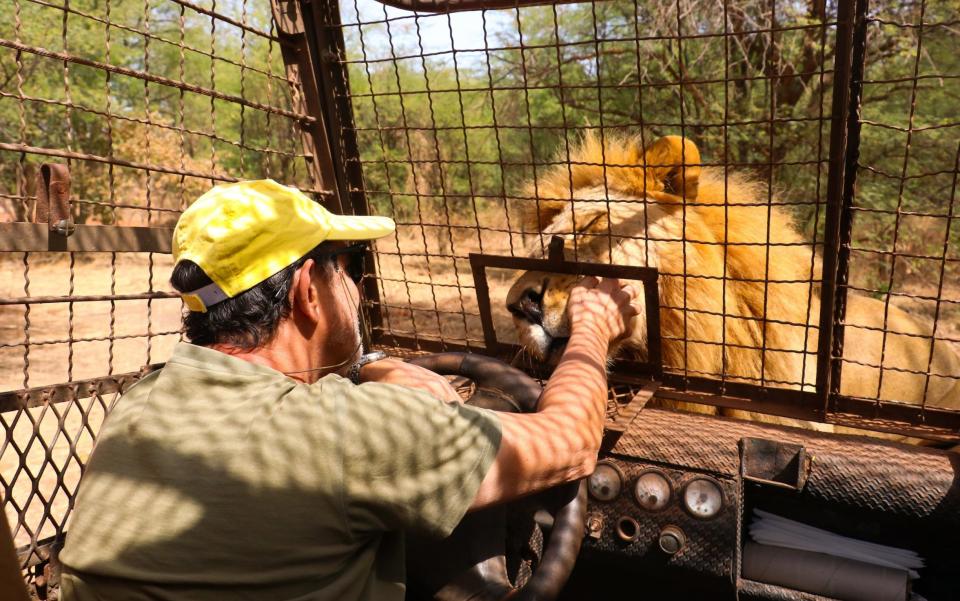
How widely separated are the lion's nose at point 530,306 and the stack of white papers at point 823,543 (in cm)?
98

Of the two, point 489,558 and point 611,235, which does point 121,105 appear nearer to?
point 611,235

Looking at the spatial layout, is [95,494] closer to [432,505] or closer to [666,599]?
[432,505]

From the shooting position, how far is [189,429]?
1.50 metres

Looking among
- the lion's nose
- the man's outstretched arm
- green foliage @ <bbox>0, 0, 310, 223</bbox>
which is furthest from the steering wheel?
green foliage @ <bbox>0, 0, 310, 223</bbox>

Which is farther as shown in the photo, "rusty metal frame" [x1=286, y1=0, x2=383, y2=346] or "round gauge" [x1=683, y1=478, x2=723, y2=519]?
"rusty metal frame" [x1=286, y1=0, x2=383, y2=346]

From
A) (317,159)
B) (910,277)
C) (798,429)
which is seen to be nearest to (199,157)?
(910,277)

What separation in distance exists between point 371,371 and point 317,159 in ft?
4.10

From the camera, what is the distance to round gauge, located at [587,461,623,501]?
230 centimetres

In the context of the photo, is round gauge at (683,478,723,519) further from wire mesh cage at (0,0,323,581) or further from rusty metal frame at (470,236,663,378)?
wire mesh cage at (0,0,323,581)

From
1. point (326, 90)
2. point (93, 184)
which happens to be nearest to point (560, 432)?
point (326, 90)

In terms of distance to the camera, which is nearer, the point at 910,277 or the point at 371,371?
the point at 371,371

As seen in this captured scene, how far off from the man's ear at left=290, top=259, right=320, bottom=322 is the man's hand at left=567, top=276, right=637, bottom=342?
2.91 ft

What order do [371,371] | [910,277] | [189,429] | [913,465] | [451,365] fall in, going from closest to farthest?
[189,429]
[913,465]
[371,371]
[451,365]
[910,277]

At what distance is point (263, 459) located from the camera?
1.45 metres
